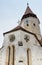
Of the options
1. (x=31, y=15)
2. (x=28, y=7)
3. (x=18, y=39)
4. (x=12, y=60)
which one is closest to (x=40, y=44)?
(x=18, y=39)

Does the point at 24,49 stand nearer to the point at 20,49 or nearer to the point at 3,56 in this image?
the point at 20,49

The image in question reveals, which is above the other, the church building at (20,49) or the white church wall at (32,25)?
the white church wall at (32,25)

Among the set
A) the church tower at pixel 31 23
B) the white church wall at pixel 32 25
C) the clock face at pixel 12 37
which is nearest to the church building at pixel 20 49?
the clock face at pixel 12 37

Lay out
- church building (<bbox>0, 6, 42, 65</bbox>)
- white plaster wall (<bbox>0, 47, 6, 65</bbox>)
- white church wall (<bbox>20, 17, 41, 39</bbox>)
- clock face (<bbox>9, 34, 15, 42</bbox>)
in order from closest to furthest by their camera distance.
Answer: church building (<bbox>0, 6, 42, 65</bbox>)
white plaster wall (<bbox>0, 47, 6, 65</bbox>)
clock face (<bbox>9, 34, 15, 42</bbox>)
white church wall (<bbox>20, 17, 41, 39</bbox>)

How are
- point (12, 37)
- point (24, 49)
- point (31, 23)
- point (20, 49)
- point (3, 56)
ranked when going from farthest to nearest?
point (31, 23), point (12, 37), point (3, 56), point (24, 49), point (20, 49)

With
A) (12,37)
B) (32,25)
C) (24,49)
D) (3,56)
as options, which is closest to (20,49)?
(24,49)

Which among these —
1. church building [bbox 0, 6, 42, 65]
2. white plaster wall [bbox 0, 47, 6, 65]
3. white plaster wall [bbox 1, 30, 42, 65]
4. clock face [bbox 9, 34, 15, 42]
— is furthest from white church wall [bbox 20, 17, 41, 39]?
white plaster wall [bbox 0, 47, 6, 65]

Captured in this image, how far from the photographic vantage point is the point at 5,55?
24.8 metres

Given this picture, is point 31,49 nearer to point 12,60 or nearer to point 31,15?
point 12,60

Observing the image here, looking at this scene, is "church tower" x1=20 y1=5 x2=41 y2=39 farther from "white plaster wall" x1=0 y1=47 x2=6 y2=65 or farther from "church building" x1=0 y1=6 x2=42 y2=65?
"white plaster wall" x1=0 y1=47 x2=6 y2=65

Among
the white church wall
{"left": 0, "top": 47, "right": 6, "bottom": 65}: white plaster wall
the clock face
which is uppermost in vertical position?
the white church wall

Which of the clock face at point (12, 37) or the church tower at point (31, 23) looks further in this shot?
the church tower at point (31, 23)

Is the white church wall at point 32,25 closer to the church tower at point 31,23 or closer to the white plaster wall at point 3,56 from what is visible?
the church tower at point 31,23

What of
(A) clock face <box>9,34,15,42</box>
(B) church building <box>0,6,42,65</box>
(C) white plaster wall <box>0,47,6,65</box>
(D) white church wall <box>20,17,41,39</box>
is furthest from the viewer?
(D) white church wall <box>20,17,41,39</box>
